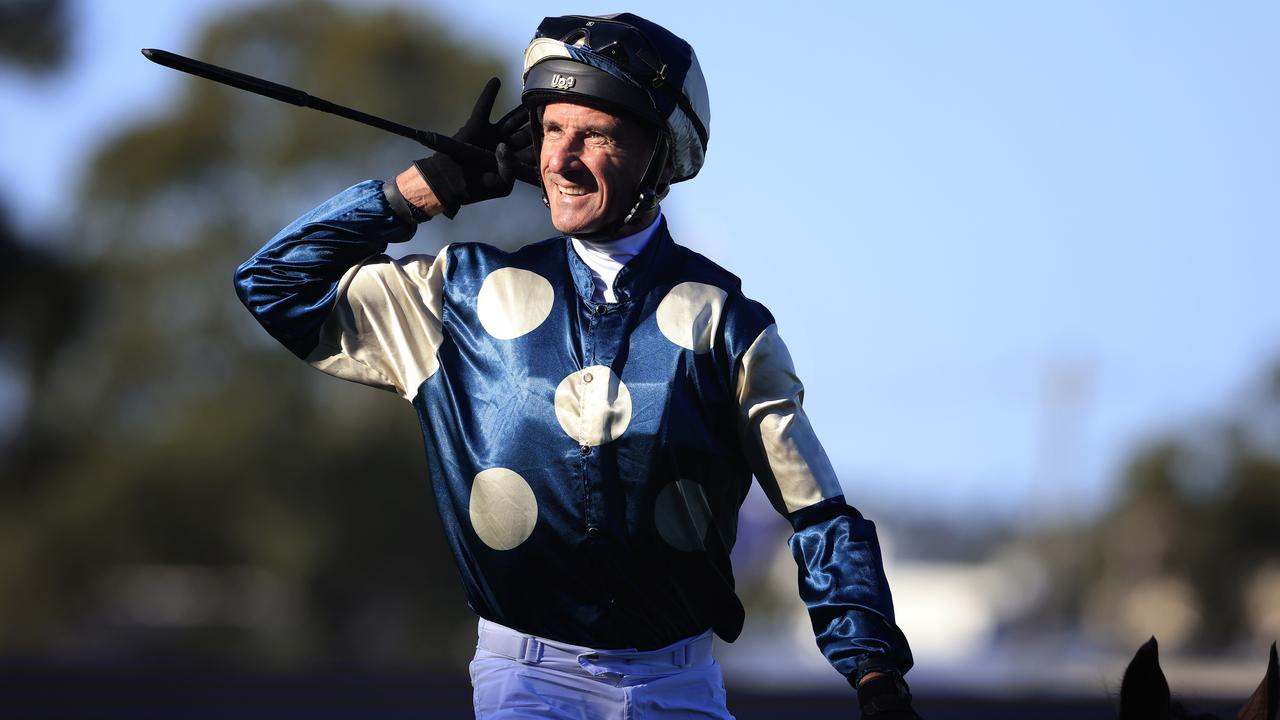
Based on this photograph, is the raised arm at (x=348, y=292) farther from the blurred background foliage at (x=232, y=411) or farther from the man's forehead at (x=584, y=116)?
the blurred background foliage at (x=232, y=411)

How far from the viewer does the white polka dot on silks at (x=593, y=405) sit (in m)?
3.27

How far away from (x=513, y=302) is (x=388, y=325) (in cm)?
30

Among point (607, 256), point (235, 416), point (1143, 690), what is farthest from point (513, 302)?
point (235, 416)

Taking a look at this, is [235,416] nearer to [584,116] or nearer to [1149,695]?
[584,116]

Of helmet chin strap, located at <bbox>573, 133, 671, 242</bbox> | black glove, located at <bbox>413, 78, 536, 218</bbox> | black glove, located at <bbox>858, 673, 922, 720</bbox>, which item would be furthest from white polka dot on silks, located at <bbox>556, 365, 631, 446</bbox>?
black glove, located at <bbox>858, 673, 922, 720</bbox>

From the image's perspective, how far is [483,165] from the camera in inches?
142

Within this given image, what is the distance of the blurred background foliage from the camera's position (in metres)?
23.4

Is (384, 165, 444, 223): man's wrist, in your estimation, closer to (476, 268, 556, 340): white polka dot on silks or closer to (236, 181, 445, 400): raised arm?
(236, 181, 445, 400): raised arm

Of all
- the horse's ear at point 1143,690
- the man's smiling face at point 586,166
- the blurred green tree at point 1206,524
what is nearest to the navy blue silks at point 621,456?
the man's smiling face at point 586,166

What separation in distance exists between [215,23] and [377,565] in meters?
8.39

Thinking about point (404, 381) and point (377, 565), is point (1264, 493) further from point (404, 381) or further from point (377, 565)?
point (404, 381)

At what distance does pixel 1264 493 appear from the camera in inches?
1355

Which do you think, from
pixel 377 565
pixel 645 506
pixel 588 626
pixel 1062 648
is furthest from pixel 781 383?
pixel 1062 648

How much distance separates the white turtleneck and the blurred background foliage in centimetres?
1891
